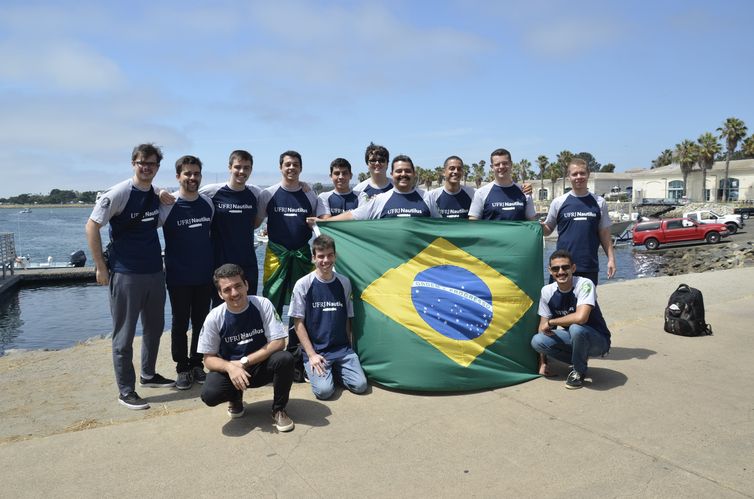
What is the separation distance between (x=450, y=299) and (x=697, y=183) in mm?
68332

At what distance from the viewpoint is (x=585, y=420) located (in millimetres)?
3885

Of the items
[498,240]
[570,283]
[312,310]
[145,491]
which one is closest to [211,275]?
[312,310]

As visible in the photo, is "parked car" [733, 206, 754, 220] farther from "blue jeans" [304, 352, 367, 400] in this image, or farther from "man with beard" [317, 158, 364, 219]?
"blue jeans" [304, 352, 367, 400]

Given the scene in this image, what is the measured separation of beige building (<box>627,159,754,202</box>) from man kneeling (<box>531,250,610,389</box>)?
211ft

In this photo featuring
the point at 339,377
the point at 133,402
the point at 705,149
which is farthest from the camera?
the point at 705,149

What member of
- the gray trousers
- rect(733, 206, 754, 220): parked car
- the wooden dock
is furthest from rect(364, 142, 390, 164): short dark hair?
rect(733, 206, 754, 220): parked car

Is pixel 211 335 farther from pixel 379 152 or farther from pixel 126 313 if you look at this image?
pixel 379 152

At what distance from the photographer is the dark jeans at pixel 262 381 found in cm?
381

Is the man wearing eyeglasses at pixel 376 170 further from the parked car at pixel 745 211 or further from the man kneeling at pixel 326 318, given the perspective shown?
the parked car at pixel 745 211

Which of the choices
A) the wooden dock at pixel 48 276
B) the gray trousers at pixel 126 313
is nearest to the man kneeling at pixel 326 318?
the gray trousers at pixel 126 313

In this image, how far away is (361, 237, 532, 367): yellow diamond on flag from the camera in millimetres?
4695

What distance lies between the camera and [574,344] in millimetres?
4590

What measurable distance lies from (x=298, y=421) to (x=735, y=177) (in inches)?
2686

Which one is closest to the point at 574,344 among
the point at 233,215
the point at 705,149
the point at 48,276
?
the point at 233,215
